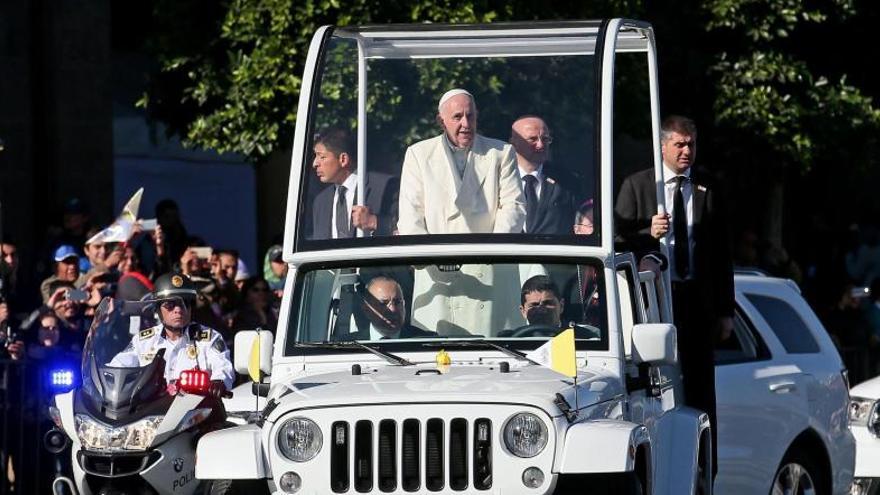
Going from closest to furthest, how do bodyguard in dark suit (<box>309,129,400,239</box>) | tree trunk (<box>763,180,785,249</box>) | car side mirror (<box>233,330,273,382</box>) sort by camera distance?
1. car side mirror (<box>233,330,273,382</box>)
2. bodyguard in dark suit (<box>309,129,400,239</box>)
3. tree trunk (<box>763,180,785,249</box>)

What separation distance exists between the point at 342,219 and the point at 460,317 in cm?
Result: 83

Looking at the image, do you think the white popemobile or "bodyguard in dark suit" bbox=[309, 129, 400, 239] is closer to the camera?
the white popemobile

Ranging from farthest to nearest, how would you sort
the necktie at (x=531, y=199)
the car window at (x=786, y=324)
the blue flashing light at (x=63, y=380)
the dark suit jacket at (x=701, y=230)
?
the blue flashing light at (x=63, y=380) < the car window at (x=786, y=324) < the dark suit jacket at (x=701, y=230) < the necktie at (x=531, y=199)

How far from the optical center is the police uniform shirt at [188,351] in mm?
11961

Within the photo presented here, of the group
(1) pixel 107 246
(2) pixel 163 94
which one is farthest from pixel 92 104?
(1) pixel 107 246

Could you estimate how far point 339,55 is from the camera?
11.2m

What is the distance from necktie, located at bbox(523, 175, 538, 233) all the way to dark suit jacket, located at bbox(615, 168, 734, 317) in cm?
87

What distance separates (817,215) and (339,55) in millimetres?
17629

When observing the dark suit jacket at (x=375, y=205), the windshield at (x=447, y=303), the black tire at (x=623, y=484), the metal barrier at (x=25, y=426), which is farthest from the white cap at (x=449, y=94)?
the metal barrier at (x=25, y=426)

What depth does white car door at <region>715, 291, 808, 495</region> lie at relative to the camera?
12.4 meters

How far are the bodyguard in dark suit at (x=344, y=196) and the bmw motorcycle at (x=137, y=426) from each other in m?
1.38

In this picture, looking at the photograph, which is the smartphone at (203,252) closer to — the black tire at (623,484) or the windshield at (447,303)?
the windshield at (447,303)

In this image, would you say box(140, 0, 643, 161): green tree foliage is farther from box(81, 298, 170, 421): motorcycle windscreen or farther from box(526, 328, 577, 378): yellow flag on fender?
box(526, 328, 577, 378): yellow flag on fender

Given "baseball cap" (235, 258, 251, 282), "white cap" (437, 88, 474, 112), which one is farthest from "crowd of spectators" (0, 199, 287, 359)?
"white cap" (437, 88, 474, 112)
